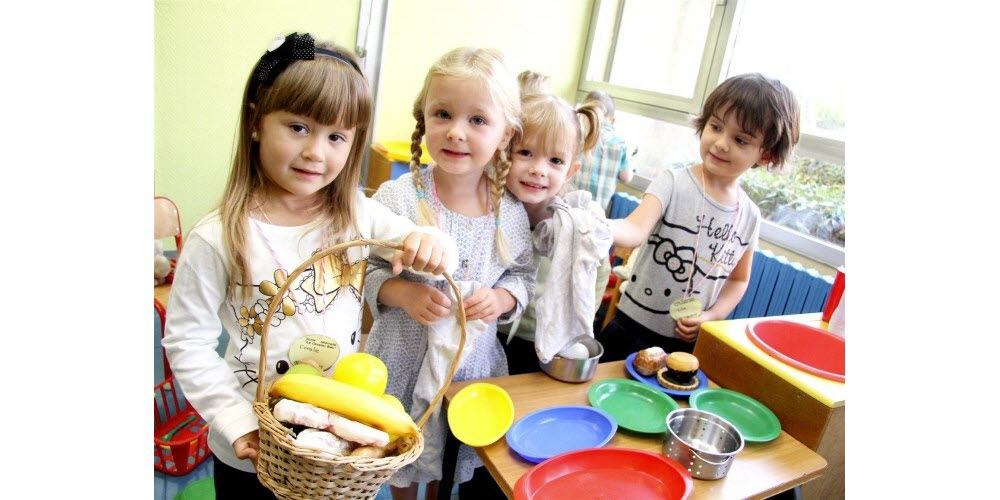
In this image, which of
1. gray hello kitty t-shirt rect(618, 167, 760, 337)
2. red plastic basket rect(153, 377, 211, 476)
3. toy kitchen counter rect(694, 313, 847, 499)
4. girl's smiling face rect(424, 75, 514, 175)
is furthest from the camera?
red plastic basket rect(153, 377, 211, 476)

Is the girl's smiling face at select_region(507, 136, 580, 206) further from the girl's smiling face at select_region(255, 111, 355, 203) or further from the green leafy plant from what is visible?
the green leafy plant

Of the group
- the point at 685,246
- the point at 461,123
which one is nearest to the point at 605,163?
the point at 685,246

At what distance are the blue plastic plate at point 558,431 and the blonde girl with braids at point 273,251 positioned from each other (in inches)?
14.0

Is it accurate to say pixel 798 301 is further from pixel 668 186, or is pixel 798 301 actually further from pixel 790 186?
pixel 668 186

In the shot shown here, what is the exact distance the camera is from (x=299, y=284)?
0.95 m

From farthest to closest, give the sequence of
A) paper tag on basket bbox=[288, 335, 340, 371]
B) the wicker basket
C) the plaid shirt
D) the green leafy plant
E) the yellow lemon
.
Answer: the plaid shirt < the green leafy plant < paper tag on basket bbox=[288, 335, 340, 371] < the yellow lemon < the wicker basket

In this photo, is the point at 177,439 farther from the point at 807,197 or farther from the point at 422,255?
the point at 807,197

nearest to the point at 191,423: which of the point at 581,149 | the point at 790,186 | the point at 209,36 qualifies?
the point at 581,149

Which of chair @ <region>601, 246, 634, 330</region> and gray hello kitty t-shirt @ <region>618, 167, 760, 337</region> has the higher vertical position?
gray hello kitty t-shirt @ <region>618, 167, 760, 337</region>

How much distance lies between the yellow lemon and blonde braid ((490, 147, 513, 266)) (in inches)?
16.4

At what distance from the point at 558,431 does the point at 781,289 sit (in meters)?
1.71

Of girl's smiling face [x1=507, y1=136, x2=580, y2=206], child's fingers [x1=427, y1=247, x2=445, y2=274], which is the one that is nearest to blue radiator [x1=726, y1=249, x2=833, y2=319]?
girl's smiling face [x1=507, y1=136, x2=580, y2=206]

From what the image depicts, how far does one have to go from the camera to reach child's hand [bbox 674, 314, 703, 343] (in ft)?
5.17
